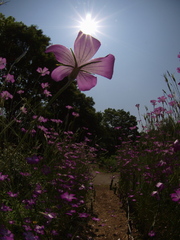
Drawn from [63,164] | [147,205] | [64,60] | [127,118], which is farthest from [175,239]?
[127,118]

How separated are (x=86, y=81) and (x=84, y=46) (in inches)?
3.9

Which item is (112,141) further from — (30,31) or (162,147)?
(162,147)

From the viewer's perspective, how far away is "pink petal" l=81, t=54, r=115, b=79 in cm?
→ 56

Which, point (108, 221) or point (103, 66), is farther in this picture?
point (108, 221)

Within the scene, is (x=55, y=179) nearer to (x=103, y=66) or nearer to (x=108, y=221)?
(x=108, y=221)

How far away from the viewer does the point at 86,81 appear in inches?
23.9

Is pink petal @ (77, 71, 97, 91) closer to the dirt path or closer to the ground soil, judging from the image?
the ground soil

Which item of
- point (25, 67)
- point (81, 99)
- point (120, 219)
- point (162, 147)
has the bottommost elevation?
point (120, 219)

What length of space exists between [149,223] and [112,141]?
60.8 feet

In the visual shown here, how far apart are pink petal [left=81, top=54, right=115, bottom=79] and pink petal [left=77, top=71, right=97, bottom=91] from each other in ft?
0.07

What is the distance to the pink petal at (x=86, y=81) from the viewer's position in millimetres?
597

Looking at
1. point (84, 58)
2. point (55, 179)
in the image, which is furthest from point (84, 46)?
point (55, 179)

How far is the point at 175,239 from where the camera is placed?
177 centimetres

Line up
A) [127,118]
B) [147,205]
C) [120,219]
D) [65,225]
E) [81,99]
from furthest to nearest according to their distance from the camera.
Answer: [127,118]
[81,99]
[120,219]
[147,205]
[65,225]
